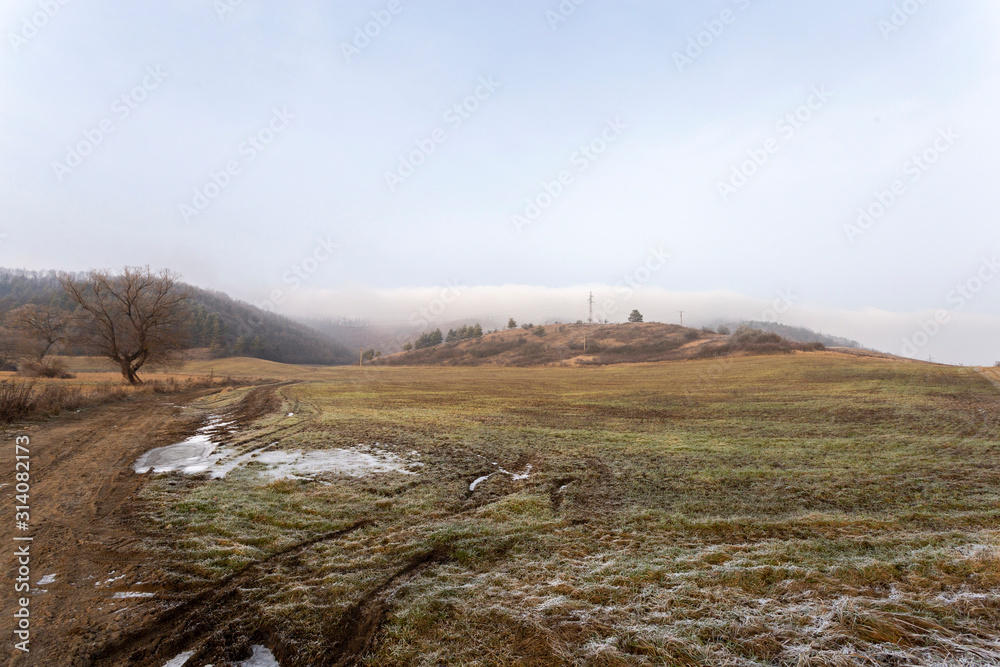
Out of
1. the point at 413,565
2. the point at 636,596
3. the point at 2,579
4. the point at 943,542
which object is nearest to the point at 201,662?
the point at 413,565

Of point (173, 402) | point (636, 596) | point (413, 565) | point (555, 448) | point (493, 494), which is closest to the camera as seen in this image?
point (636, 596)

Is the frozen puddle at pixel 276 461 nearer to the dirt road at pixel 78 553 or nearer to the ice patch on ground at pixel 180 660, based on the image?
the dirt road at pixel 78 553

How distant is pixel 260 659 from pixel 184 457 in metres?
10.9

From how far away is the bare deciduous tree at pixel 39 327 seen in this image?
46562 millimetres

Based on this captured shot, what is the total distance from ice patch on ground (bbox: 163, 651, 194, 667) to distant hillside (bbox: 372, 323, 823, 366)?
2982 inches

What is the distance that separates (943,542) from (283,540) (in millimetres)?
10572

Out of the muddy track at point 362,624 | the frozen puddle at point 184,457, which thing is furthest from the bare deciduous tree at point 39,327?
the muddy track at point 362,624

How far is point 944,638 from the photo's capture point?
3854mm

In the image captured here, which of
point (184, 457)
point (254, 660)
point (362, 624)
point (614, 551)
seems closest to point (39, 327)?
point (184, 457)

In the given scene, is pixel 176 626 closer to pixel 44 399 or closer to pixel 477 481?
pixel 477 481

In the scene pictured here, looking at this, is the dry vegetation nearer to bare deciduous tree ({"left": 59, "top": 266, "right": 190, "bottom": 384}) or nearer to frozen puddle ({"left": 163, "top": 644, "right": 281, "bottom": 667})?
bare deciduous tree ({"left": 59, "top": 266, "right": 190, "bottom": 384})

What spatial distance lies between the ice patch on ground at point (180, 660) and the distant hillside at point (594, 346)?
249ft

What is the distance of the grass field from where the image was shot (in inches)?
162

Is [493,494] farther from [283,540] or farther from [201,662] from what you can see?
[201,662]
